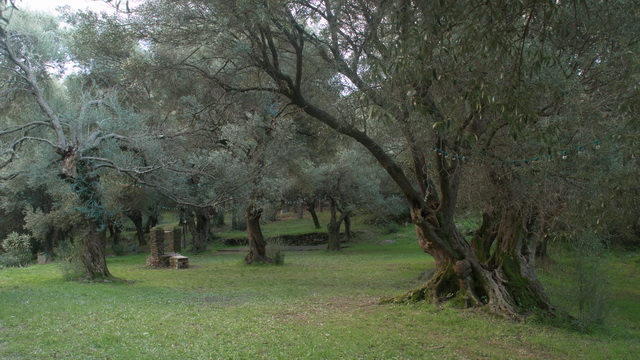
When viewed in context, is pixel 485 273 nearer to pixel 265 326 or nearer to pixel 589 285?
pixel 589 285

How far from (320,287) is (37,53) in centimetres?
1103

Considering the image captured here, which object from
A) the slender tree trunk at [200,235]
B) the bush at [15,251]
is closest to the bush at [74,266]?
the bush at [15,251]

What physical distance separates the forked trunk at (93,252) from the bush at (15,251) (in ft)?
33.0

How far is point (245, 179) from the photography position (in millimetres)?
16812

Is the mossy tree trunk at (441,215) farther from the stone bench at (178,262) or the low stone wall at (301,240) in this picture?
the low stone wall at (301,240)

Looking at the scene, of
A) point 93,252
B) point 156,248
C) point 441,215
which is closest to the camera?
point 441,215

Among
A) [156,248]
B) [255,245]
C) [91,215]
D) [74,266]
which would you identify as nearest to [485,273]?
[91,215]

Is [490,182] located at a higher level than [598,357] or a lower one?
higher

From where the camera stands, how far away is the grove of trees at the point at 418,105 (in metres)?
5.94

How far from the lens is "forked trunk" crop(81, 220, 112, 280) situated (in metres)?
13.8

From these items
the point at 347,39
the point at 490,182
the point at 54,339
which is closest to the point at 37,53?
the point at 347,39

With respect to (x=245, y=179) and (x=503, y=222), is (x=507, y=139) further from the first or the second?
(x=245, y=179)

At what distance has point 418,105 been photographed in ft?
17.7

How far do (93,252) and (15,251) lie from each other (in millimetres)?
11043
